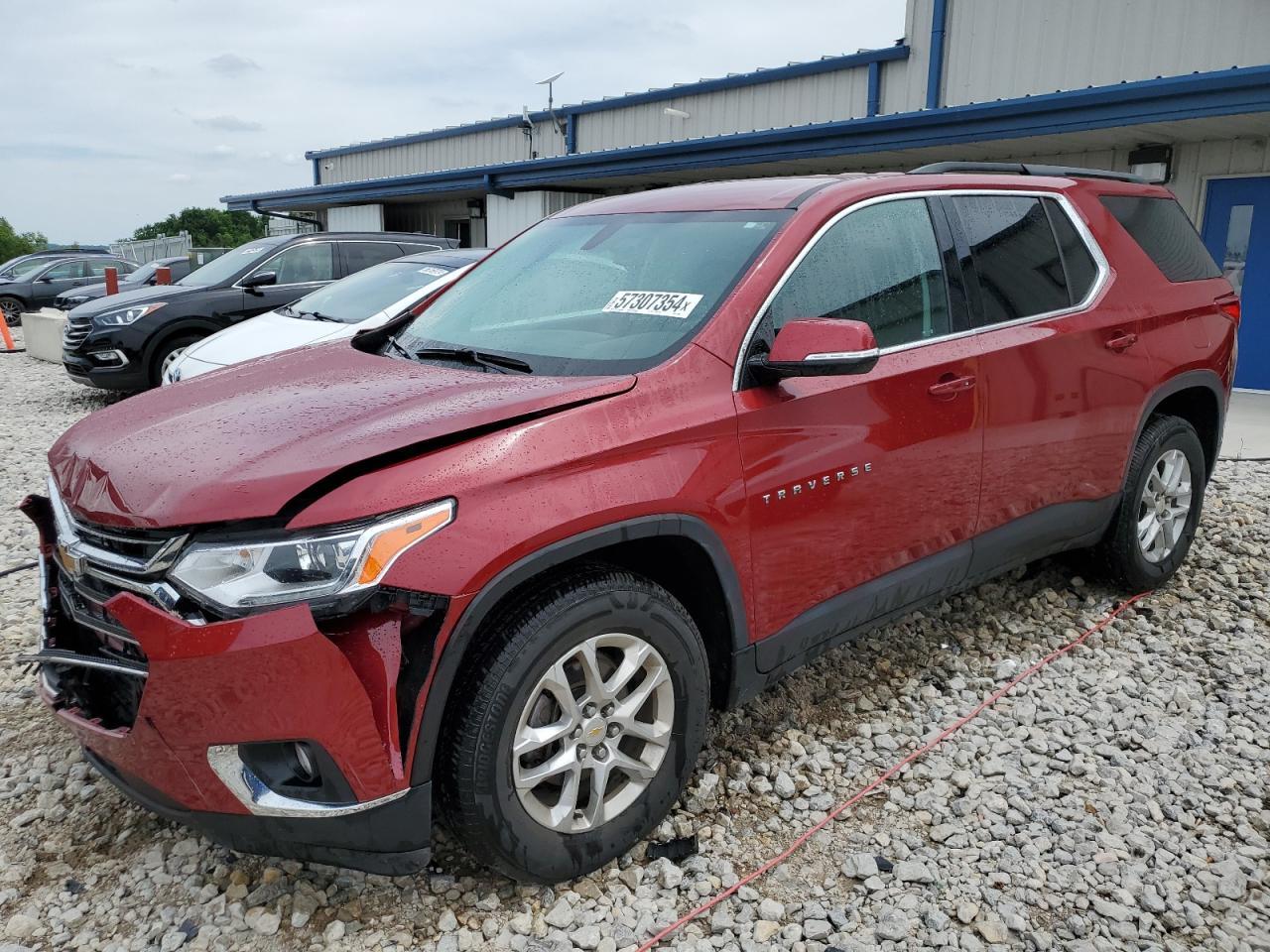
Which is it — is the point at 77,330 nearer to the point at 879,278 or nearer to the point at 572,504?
the point at 879,278

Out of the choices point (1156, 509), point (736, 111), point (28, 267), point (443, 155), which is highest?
point (443, 155)

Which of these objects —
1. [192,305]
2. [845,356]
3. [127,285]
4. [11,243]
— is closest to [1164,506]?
[845,356]

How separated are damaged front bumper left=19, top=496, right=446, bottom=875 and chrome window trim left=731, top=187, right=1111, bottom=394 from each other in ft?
4.11

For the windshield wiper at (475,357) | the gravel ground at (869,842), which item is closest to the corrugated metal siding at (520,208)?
the windshield wiper at (475,357)

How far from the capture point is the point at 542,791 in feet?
8.18

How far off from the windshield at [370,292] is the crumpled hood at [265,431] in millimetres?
4560

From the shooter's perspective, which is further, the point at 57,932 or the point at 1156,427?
the point at 1156,427

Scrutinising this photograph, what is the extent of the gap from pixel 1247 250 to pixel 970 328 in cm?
858

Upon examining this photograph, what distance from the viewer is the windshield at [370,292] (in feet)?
24.2

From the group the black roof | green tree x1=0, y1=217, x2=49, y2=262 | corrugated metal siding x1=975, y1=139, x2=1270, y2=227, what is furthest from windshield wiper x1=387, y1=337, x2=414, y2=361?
green tree x1=0, y1=217, x2=49, y2=262

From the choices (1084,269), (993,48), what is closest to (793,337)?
(1084,269)

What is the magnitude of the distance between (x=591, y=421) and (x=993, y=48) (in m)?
12.3

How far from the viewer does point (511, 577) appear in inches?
86.6

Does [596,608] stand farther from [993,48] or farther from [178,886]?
[993,48]
